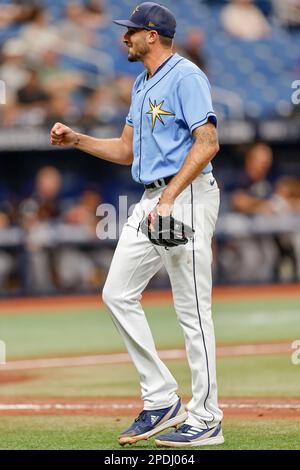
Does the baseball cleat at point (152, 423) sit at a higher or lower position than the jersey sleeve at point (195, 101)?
lower

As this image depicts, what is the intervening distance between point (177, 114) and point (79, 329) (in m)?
6.46

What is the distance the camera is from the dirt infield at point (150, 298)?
13344 millimetres

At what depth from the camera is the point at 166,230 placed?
465cm

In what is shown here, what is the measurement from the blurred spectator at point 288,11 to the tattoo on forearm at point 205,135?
14.1 metres

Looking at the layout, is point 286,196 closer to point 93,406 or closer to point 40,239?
point 40,239

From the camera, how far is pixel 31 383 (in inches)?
292

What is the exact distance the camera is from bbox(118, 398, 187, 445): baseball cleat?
4793 mm

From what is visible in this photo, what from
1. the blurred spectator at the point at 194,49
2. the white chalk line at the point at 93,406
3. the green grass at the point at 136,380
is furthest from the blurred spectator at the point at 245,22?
the white chalk line at the point at 93,406

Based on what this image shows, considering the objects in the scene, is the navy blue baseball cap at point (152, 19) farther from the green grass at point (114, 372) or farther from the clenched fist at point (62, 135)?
the green grass at point (114, 372)

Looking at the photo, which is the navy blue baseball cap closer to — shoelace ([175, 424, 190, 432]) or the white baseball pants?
the white baseball pants

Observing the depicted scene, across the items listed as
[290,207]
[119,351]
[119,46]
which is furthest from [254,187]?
[119,351]

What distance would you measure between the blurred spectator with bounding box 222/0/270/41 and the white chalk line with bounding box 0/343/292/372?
380 inches
